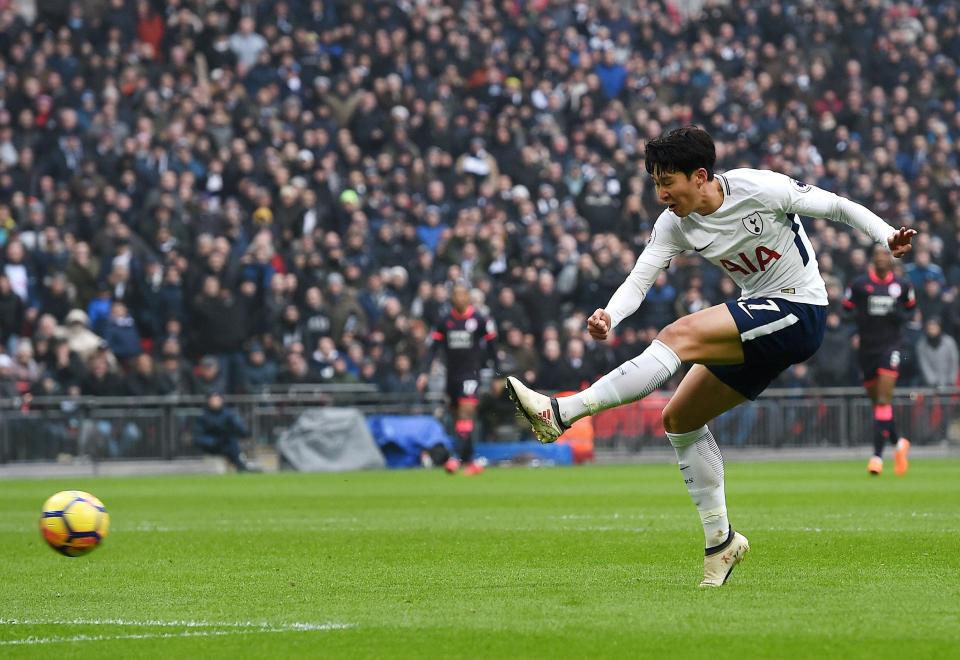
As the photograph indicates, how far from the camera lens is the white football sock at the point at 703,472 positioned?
8.94 m

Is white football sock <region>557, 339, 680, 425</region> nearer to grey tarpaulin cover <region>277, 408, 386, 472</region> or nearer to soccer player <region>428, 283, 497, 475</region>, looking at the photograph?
soccer player <region>428, 283, 497, 475</region>

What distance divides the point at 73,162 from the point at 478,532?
1609cm

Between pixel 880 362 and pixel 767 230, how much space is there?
12809 millimetres

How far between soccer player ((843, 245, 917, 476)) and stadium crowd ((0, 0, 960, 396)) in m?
5.65

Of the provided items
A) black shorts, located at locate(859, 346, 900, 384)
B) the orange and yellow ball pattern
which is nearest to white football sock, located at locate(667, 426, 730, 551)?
the orange and yellow ball pattern

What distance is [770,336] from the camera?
847cm

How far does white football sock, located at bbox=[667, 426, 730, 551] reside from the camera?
894cm

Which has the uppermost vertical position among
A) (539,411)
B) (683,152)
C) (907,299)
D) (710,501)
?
(683,152)

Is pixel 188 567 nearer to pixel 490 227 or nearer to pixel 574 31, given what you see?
pixel 490 227

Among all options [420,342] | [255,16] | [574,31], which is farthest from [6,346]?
[574,31]

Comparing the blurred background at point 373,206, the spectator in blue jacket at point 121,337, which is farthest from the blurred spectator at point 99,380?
the spectator in blue jacket at point 121,337

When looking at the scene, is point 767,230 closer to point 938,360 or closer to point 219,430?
point 219,430

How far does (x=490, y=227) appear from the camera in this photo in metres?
27.7

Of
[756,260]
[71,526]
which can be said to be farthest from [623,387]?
[71,526]
